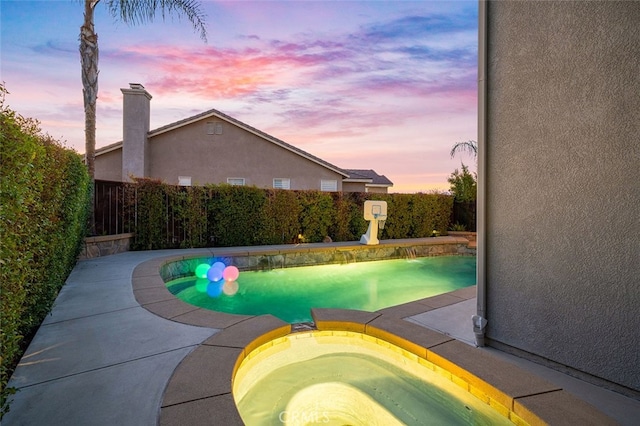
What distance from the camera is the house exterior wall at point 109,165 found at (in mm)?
14602

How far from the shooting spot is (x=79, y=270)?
5543 mm

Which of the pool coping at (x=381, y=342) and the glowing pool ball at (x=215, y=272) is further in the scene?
the glowing pool ball at (x=215, y=272)

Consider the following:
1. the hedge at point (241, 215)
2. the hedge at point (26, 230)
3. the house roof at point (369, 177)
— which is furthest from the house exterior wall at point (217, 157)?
the hedge at point (26, 230)

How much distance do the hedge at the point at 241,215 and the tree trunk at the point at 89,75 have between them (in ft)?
4.43

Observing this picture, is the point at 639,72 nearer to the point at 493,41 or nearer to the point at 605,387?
the point at 493,41

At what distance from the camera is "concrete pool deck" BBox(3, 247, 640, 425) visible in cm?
177

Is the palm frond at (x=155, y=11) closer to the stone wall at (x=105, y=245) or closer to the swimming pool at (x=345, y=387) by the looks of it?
the stone wall at (x=105, y=245)

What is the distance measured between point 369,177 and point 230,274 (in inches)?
565

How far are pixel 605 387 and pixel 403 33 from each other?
10.2m

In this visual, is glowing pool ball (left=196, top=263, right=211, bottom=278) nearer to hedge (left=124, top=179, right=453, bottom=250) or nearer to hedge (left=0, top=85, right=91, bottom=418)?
hedge (left=124, top=179, right=453, bottom=250)

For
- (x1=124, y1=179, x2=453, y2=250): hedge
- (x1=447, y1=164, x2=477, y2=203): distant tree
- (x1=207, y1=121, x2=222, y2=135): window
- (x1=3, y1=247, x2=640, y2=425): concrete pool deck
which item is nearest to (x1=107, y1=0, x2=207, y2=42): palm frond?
(x1=124, y1=179, x2=453, y2=250): hedge

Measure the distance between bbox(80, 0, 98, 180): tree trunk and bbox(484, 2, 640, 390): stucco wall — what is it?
338 inches

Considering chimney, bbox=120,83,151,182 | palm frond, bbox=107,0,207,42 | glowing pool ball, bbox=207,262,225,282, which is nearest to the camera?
glowing pool ball, bbox=207,262,225,282

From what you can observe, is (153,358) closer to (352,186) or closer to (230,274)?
(230,274)
